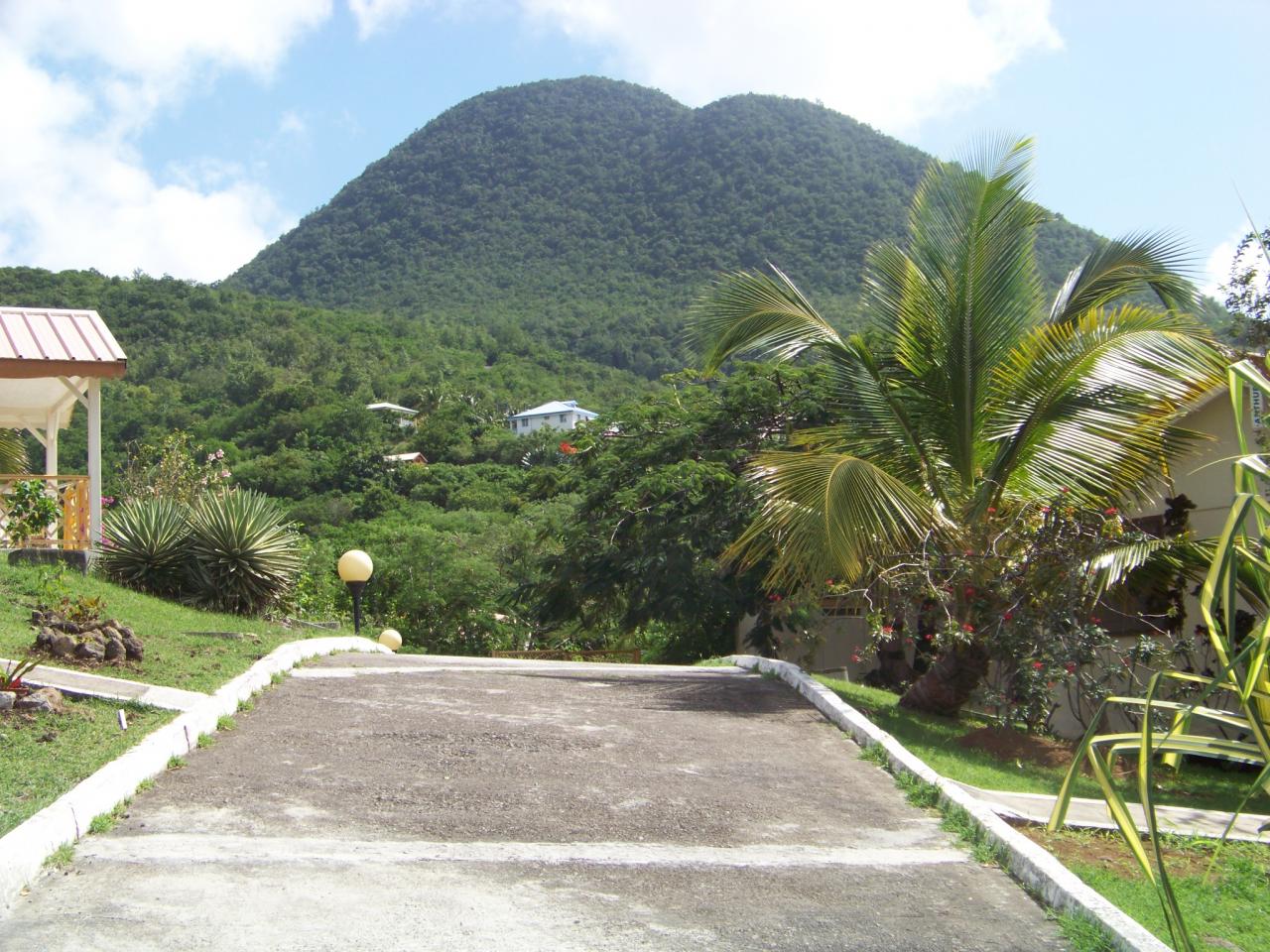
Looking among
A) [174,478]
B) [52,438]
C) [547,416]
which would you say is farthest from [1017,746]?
[547,416]

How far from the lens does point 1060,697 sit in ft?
46.6

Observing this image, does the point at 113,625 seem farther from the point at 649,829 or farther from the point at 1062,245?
the point at 1062,245

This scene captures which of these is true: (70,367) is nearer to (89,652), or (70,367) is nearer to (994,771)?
(89,652)

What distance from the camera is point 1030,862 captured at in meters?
5.66

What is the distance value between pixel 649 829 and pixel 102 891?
2585 millimetres

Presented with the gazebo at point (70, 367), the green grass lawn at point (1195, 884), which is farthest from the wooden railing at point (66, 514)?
the green grass lawn at point (1195, 884)

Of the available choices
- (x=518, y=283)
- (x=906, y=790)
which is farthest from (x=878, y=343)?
(x=518, y=283)

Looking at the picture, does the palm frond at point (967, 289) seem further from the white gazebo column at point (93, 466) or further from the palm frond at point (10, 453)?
the palm frond at point (10, 453)

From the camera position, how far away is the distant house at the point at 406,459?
1890 inches

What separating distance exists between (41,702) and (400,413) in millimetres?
51364

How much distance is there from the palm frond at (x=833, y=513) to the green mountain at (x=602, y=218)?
48809mm

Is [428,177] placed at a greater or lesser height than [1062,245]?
greater

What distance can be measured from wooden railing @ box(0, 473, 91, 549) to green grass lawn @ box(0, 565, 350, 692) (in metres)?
0.64

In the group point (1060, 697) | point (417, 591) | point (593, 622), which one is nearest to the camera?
point (1060, 697)
